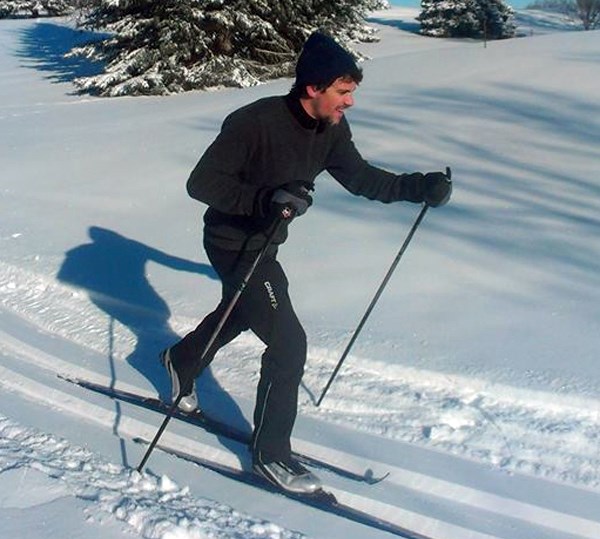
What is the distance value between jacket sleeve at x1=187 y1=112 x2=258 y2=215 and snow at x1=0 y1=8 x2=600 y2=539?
48.1 inches

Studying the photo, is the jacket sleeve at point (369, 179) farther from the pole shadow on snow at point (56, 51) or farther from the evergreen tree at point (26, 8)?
the evergreen tree at point (26, 8)

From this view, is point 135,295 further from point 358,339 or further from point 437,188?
point 437,188

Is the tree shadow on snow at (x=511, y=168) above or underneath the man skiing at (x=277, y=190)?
underneath

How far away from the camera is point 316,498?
3650 millimetres

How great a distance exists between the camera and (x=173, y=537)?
3.10 metres

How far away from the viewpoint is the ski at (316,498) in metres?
3.48

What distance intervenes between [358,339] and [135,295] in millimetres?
1865

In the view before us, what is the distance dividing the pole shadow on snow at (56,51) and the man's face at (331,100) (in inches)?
666

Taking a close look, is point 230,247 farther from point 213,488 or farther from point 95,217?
point 95,217

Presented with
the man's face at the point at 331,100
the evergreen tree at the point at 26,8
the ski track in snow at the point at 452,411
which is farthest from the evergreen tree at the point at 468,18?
the man's face at the point at 331,100

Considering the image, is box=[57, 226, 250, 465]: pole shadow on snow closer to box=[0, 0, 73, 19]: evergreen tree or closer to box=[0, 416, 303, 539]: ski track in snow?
box=[0, 416, 303, 539]: ski track in snow

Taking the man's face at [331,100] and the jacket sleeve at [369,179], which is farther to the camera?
the jacket sleeve at [369,179]

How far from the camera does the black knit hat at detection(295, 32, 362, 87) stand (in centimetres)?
340

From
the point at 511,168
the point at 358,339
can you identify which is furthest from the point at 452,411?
the point at 511,168
